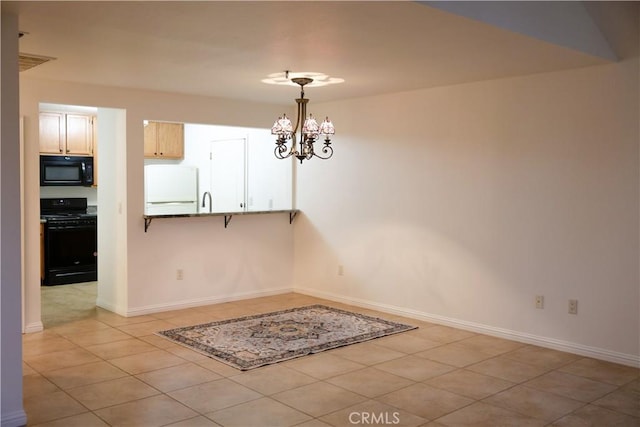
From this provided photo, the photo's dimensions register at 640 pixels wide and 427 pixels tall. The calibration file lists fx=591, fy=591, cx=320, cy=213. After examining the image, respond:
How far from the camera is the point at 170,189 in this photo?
27.1 ft

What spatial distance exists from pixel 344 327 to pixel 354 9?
3173mm

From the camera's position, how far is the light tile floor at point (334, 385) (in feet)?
11.1

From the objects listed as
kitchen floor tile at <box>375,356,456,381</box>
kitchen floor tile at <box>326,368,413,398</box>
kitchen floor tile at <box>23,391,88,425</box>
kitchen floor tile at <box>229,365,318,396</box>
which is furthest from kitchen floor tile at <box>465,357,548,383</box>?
kitchen floor tile at <box>23,391,88,425</box>

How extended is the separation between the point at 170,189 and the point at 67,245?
1.53m

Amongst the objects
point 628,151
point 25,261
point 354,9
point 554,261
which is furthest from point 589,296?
point 25,261

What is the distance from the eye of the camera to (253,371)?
4.18 m

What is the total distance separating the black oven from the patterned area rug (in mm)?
3042

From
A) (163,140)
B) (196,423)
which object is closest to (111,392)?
(196,423)

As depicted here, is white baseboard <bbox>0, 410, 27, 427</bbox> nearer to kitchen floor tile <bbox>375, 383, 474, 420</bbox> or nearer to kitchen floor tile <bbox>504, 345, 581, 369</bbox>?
kitchen floor tile <bbox>375, 383, 474, 420</bbox>

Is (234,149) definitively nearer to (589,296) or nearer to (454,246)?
(454,246)

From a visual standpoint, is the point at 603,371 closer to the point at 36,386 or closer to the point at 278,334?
the point at 278,334

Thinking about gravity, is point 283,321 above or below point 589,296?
below

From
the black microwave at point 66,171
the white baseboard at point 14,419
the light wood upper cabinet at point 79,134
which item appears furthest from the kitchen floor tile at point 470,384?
the light wood upper cabinet at point 79,134

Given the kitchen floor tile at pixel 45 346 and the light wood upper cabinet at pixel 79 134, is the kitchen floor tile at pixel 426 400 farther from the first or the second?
the light wood upper cabinet at pixel 79 134
